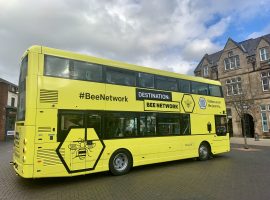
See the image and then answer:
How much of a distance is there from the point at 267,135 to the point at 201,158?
1980 cm

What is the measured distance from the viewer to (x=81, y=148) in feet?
25.8

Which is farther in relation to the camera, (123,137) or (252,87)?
(252,87)

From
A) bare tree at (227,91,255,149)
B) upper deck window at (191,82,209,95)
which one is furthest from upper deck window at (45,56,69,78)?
bare tree at (227,91,255,149)

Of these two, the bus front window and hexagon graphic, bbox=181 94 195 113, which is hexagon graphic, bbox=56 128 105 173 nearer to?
the bus front window

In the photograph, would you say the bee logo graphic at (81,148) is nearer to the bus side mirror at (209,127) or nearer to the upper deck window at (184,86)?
the upper deck window at (184,86)

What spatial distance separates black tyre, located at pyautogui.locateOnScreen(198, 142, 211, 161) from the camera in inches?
485

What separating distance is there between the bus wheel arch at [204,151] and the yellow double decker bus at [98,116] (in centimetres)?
→ 8

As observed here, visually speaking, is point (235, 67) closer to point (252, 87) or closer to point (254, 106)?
point (252, 87)

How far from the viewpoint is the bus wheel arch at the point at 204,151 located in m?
12.3

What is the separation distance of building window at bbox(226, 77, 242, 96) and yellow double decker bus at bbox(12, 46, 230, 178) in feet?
71.9

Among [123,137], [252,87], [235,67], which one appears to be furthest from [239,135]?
[123,137]

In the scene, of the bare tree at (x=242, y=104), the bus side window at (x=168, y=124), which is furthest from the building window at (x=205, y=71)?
the bus side window at (x=168, y=124)

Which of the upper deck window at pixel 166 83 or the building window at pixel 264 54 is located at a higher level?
the building window at pixel 264 54

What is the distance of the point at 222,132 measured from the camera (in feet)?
44.7
